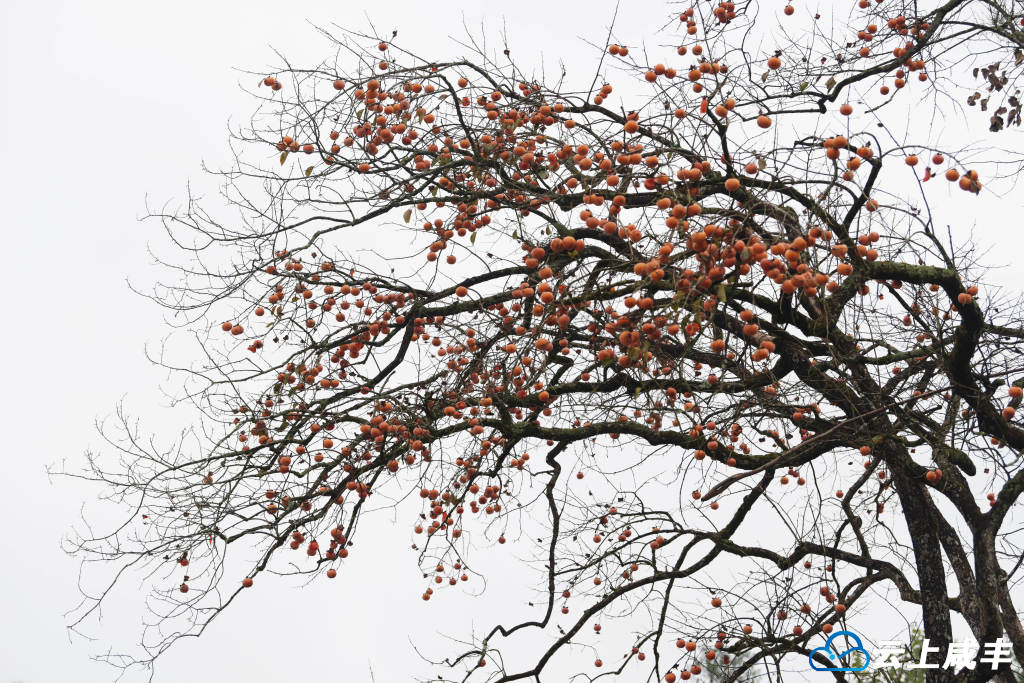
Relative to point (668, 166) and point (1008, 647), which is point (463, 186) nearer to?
point (668, 166)

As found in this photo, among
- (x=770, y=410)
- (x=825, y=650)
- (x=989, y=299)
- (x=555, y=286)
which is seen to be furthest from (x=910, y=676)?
(x=555, y=286)

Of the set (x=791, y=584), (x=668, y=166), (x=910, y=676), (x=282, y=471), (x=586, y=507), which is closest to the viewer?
(x=668, y=166)

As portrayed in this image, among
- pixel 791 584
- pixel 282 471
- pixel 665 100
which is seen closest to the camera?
pixel 665 100

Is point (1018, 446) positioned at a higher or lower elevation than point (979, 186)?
lower

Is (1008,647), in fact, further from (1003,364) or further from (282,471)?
(282,471)

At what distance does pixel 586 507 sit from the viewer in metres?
6.17

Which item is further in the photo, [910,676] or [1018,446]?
[910,676]

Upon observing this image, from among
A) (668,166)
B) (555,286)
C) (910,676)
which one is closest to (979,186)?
(668,166)

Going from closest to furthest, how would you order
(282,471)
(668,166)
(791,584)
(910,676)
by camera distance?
(668,166) < (282,471) < (791,584) < (910,676)

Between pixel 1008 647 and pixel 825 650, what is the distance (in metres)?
1.00

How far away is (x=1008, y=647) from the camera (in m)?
4.93

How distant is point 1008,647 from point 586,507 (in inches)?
104

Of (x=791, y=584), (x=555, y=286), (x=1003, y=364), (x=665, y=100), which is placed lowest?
(x=791, y=584)

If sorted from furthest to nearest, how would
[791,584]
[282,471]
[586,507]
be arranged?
[586,507] → [791,584] → [282,471]
